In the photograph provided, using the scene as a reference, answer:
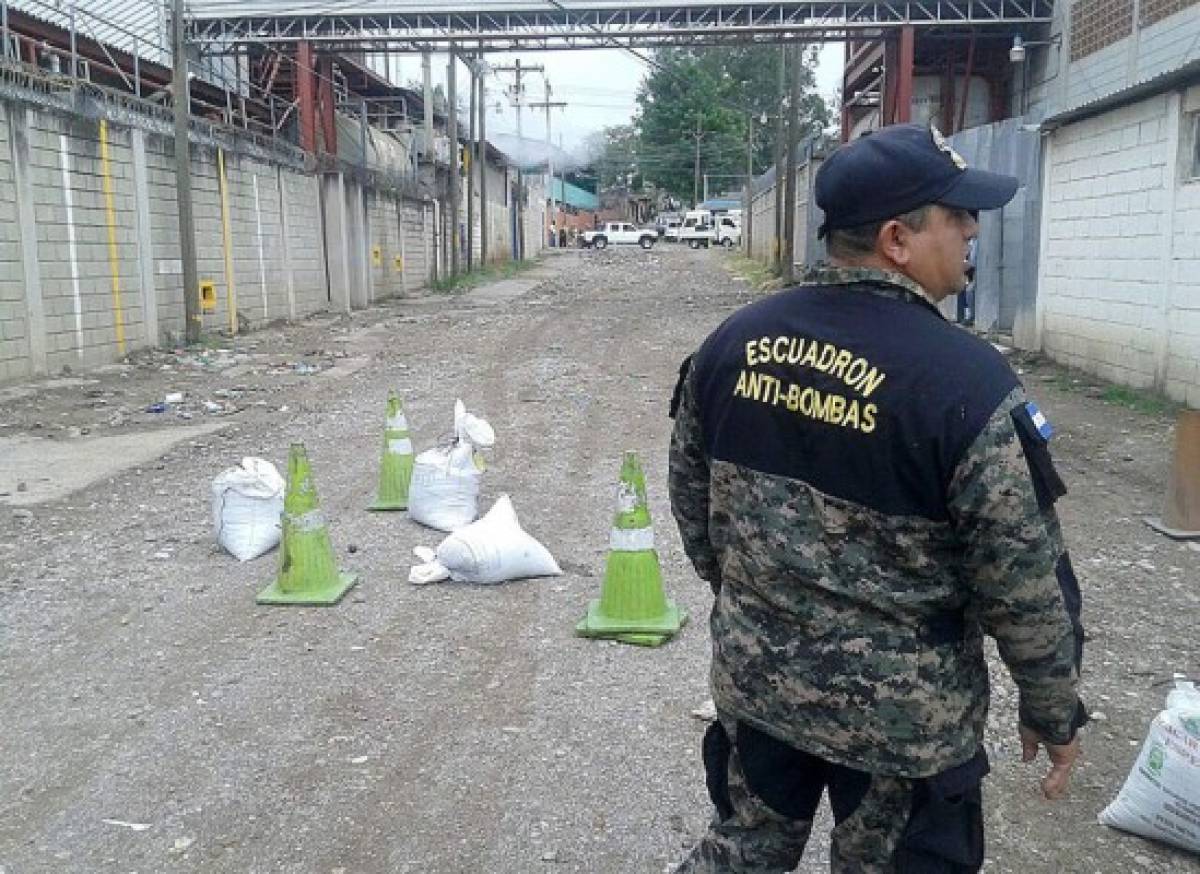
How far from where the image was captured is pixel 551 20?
24234 millimetres

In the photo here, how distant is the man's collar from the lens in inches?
69.9

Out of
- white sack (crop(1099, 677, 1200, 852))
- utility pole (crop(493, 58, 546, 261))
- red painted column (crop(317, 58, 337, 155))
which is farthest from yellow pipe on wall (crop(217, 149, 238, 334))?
utility pole (crop(493, 58, 546, 261))

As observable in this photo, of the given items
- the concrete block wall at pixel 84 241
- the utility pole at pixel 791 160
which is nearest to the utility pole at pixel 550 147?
the utility pole at pixel 791 160

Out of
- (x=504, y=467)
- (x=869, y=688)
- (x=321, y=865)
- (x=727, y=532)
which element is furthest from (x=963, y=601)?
(x=504, y=467)

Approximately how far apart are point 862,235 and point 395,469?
→ 5.09 m

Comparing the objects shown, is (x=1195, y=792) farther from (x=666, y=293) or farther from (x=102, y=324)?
(x=666, y=293)

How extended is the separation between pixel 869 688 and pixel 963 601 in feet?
0.71

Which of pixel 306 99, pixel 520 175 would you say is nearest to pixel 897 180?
pixel 306 99

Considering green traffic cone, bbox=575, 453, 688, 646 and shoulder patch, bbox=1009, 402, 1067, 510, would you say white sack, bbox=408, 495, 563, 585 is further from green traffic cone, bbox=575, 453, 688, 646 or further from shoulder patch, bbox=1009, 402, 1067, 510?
shoulder patch, bbox=1009, 402, 1067, 510

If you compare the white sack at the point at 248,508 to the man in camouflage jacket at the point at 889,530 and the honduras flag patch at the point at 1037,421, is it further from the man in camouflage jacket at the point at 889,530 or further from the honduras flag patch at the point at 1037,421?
the honduras flag patch at the point at 1037,421

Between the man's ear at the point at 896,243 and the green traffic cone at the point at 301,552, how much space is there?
3615 mm

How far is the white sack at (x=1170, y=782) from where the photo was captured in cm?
280

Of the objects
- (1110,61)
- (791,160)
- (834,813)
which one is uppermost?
(1110,61)

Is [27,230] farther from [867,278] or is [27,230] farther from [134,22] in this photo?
[867,278]
